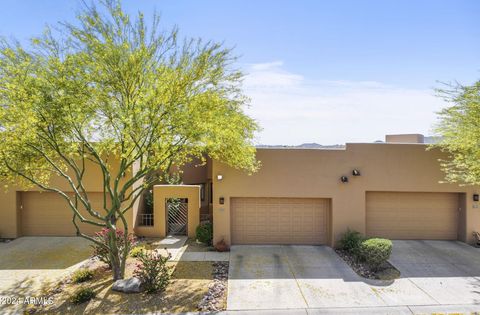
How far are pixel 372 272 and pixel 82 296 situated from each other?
27.8 feet

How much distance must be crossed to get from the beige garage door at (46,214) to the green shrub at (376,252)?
1117cm

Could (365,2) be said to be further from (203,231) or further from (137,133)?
(203,231)

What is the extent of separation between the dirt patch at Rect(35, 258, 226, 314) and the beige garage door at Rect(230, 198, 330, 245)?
127 inches

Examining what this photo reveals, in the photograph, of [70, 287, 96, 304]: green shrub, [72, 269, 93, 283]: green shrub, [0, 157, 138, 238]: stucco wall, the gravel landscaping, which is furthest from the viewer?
[0, 157, 138, 238]: stucco wall

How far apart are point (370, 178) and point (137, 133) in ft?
30.0

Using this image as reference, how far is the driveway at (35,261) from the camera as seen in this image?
8.11 metres

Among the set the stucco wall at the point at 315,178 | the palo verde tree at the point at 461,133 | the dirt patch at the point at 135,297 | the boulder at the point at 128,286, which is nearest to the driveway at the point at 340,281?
the dirt patch at the point at 135,297

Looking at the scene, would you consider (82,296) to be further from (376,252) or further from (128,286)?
(376,252)

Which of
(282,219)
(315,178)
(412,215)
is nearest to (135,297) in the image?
(282,219)

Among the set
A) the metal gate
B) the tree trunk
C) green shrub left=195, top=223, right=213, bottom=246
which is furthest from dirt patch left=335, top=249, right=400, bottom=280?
the tree trunk

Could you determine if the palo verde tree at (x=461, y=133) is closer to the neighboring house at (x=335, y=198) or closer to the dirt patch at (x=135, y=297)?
the neighboring house at (x=335, y=198)

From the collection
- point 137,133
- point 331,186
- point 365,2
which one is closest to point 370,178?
point 331,186

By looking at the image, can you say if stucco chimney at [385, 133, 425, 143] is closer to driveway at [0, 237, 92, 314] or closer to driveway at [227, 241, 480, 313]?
driveway at [227, 241, 480, 313]

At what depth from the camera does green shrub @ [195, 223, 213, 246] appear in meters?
11.7
